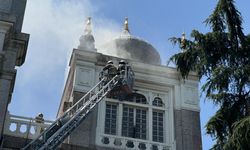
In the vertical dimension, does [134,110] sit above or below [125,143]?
above

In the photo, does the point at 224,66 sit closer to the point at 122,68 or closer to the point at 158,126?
the point at 122,68

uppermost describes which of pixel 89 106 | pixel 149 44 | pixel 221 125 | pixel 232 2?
pixel 149 44

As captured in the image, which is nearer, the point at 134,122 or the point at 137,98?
the point at 134,122

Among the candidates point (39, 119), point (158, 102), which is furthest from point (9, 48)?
point (158, 102)

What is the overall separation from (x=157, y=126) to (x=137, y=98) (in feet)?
4.81

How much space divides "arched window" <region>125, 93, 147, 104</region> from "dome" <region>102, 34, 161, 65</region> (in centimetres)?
206

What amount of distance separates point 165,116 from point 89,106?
15.9 feet

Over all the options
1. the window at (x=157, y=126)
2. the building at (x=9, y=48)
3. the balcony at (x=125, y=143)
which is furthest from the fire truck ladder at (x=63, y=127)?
the window at (x=157, y=126)

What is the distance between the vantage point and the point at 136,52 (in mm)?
24359

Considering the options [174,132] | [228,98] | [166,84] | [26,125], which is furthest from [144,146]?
[228,98]

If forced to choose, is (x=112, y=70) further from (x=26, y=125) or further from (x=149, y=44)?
(x=149, y=44)

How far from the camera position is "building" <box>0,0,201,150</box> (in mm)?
20172

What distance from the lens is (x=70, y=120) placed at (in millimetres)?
16469

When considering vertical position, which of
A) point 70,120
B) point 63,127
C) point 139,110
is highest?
point 139,110
